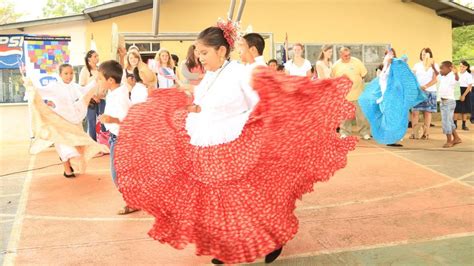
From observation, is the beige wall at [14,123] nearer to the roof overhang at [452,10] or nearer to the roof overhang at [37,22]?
the roof overhang at [37,22]

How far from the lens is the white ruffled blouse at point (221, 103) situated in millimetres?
3006

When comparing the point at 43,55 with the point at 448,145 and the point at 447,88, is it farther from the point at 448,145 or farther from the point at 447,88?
the point at 448,145

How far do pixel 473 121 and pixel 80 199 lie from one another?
10.3 m

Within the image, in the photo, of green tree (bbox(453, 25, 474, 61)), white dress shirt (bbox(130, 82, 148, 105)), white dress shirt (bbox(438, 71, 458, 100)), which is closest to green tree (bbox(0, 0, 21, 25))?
green tree (bbox(453, 25, 474, 61))

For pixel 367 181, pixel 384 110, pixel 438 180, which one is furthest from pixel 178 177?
pixel 384 110

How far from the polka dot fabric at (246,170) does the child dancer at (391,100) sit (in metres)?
4.31

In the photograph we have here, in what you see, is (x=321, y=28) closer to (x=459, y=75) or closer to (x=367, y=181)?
(x=459, y=75)

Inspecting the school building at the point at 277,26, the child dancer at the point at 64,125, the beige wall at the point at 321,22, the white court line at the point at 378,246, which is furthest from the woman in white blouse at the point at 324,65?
the white court line at the point at 378,246

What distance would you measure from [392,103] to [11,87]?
847 cm

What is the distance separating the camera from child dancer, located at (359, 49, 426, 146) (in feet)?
23.7

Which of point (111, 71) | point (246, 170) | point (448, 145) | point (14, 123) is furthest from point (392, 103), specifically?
point (14, 123)

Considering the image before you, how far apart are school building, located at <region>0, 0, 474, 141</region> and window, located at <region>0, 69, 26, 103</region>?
2 centimetres

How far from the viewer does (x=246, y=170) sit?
2861mm

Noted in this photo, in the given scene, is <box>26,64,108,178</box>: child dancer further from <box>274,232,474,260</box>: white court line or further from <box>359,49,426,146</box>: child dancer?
<box>359,49,426,146</box>: child dancer
